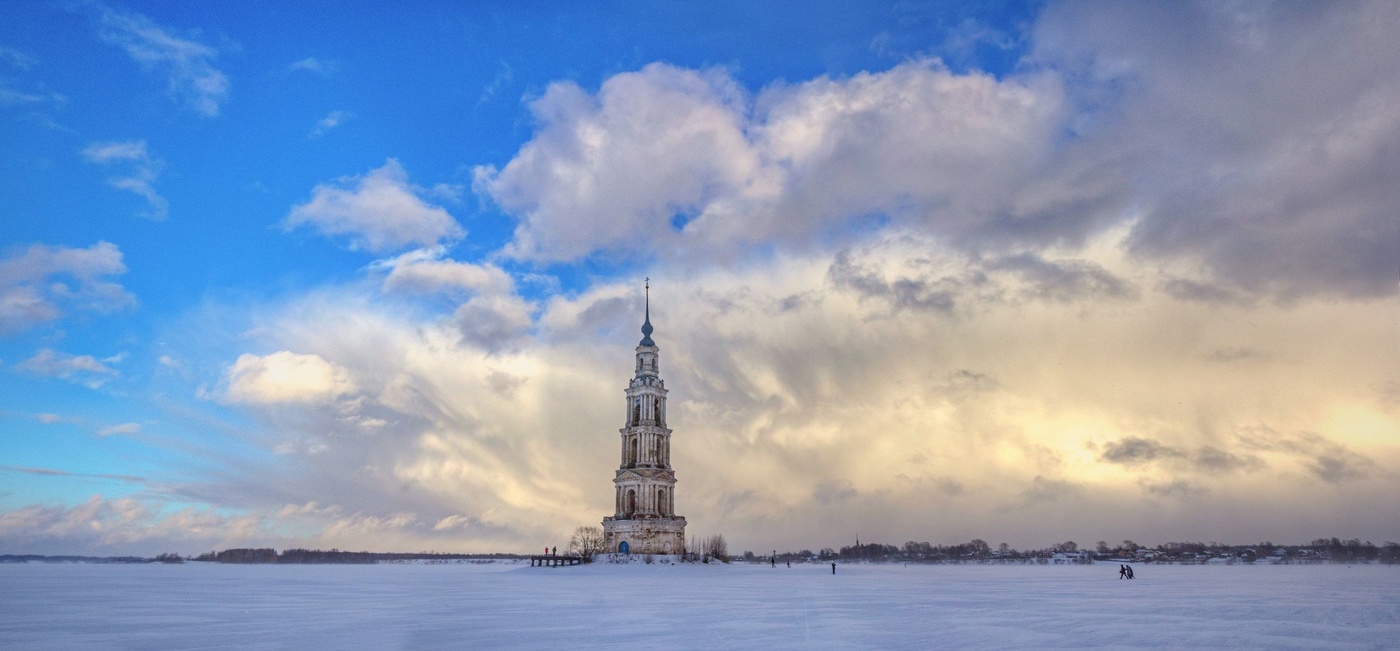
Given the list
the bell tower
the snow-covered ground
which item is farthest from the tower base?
the snow-covered ground

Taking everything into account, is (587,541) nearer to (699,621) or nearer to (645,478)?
(645,478)

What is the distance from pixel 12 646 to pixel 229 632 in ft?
16.0

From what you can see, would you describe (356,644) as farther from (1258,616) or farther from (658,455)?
(658,455)

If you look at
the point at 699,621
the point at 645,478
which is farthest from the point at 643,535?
the point at 699,621

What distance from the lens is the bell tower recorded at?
10312cm

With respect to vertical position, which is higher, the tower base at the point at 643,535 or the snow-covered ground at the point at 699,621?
the tower base at the point at 643,535

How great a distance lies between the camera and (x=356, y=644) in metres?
21.6

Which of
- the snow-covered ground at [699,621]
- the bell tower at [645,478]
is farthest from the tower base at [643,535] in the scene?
the snow-covered ground at [699,621]

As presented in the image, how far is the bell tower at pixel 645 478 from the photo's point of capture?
4060 inches

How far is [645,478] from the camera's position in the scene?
10662 cm

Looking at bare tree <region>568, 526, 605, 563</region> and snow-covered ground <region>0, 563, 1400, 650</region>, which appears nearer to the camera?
snow-covered ground <region>0, 563, 1400, 650</region>

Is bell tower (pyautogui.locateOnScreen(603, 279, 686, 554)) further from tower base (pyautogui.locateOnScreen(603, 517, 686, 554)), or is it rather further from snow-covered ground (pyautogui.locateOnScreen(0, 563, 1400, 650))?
snow-covered ground (pyautogui.locateOnScreen(0, 563, 1400, 650))

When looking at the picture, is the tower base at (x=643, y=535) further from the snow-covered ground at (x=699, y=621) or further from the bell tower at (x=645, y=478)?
the snow-covered ground at (x=699, y=621)

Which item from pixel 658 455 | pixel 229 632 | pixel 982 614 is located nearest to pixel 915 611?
pixel 982 614
